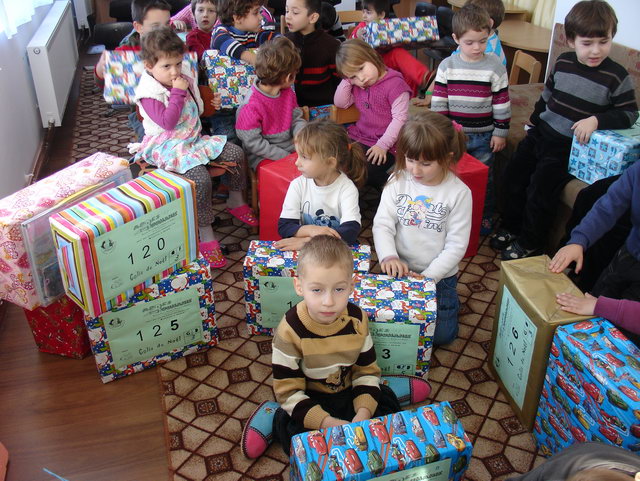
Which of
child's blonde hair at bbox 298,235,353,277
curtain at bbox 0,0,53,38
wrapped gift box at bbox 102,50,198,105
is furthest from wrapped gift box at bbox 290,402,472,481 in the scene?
curtain at bbox 0,0,53,38

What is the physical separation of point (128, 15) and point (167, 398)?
179 inches

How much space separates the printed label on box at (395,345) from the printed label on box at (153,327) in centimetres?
65

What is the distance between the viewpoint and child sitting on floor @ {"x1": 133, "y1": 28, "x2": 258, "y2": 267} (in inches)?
104

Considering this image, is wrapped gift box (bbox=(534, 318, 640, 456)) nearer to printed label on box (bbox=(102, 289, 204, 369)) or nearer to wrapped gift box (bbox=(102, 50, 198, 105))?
printed label on box (bbox=(102, 289, 204, 369))

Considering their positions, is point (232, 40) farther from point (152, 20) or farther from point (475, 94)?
point (475, 94)

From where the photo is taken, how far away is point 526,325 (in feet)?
6.06

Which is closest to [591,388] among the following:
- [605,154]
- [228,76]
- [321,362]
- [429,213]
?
[321,362]

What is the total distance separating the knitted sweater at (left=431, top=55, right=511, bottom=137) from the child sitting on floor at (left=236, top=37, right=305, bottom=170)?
71 centimetres

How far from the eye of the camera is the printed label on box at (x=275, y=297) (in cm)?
220

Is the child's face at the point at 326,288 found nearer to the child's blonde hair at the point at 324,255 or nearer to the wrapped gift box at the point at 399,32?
the child's blonde hair at the point at 324,255

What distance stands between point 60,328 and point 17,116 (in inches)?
68.0

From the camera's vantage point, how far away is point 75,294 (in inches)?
75.6

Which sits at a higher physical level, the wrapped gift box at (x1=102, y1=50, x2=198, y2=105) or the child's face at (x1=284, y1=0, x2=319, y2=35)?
the child's face at (x1=284, y1=0, x2=319, y2=35)

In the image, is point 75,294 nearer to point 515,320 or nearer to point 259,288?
point 259,288
